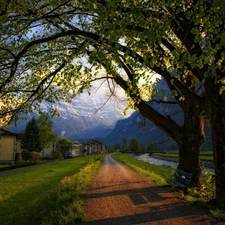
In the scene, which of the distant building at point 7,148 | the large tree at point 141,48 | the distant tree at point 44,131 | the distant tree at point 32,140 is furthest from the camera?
the distant building at point 7,148

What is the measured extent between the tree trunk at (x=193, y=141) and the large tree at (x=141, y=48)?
5 cm

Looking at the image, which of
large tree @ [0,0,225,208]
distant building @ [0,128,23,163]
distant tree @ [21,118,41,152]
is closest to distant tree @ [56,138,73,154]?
distant building @ [0,128,23,163]

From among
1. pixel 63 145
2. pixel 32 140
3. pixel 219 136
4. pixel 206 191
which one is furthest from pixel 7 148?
pixel 219 136

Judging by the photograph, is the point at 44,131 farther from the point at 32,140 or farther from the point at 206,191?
the point at 206,191

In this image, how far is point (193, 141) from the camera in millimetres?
13289

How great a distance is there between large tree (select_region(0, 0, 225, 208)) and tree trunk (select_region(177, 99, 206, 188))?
0.16ft

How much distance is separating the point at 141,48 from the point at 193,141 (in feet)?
24.0

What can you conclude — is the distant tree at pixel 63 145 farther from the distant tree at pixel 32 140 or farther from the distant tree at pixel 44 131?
the distant tree at pixel 32 140

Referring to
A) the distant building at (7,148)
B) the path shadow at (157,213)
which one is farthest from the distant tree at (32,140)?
the path shadow at (157,213)

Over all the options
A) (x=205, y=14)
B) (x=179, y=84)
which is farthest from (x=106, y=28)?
(x=179, y=84)

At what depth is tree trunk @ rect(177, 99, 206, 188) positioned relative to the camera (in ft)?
43.6

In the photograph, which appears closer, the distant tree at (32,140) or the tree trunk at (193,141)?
the tree trunk at (193,141)

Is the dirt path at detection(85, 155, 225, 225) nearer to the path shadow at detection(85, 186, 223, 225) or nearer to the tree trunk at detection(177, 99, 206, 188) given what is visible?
the path shadow at detection(85, 186, 223, 225)

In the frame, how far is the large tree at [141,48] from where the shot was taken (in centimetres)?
743
